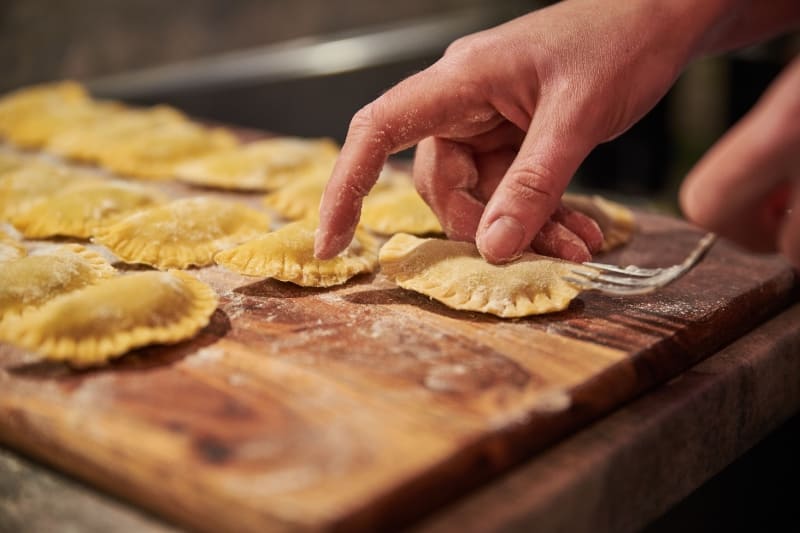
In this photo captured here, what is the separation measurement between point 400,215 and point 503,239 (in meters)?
0.68

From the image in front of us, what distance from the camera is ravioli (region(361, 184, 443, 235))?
2.36 m

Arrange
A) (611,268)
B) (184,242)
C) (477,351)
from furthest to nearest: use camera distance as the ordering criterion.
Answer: (184,242) → (611,268) → (477,351)

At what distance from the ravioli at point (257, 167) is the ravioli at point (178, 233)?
1.46 ft

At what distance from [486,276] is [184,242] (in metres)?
0.82

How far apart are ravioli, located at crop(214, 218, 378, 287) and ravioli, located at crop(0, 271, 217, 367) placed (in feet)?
0.84

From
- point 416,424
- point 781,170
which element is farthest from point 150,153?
point 781,170

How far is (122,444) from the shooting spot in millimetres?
1288

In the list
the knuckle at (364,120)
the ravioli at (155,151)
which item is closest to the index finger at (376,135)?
the knuckle at (364,120)

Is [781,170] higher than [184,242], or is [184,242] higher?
[781,170]

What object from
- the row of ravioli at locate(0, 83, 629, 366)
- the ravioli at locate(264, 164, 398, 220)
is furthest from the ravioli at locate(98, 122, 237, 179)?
the ravioli at locate(264, 164, 398, 220)

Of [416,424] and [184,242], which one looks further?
[184,242]

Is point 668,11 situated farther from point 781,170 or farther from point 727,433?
point 727,433

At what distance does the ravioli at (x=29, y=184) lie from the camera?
8.42 ft

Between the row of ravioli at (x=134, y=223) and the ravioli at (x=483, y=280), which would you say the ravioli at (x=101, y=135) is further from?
the ravioli at (x=483, y=280)
